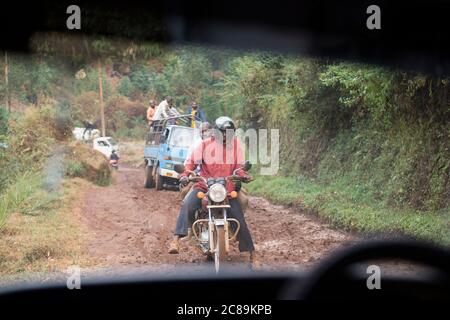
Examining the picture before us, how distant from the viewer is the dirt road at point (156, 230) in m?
2.75

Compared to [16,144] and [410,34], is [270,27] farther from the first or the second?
[16,144]

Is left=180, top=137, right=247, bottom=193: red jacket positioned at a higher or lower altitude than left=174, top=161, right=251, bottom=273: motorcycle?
higher

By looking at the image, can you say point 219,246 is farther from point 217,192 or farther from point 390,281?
point 390,281

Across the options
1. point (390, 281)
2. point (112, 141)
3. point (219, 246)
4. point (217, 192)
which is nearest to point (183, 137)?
point (112, 141)

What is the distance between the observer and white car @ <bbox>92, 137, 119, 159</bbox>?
10.8 ft

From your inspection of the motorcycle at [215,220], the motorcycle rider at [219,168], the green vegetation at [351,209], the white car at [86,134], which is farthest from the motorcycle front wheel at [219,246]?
the white car at [86,134]

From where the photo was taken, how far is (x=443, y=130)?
3781mm

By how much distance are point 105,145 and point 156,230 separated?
576 millimetres

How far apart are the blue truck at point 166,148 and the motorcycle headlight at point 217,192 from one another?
427 millimetres

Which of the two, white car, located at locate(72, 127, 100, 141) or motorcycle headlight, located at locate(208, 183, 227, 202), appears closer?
motorcycle headlight, located at locate(208, 183, 227, 202)

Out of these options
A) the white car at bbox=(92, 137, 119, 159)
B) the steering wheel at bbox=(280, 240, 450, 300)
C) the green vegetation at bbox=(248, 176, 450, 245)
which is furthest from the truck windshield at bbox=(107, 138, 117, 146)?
the steering wheel at bbox=(280, 240, 450, 300)

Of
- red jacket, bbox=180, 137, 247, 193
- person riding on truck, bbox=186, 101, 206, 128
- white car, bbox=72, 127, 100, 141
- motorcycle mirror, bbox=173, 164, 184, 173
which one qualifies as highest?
person riding on truck, bbox=186, 101, 206, 128

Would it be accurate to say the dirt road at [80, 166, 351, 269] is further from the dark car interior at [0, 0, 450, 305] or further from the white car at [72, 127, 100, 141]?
the dark car interior at [0, 0, 450, 305]

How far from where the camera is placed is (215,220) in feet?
9.48
